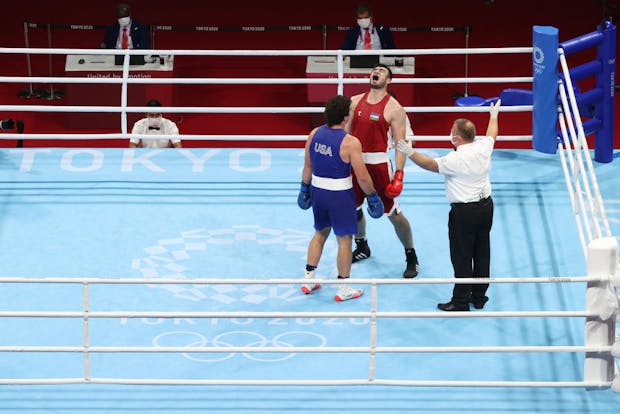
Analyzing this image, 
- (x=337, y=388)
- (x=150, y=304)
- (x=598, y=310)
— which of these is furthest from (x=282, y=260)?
(x=598, y=310)

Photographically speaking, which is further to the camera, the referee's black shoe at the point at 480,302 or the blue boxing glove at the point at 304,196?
the blue boxing glove at the point at 304,196

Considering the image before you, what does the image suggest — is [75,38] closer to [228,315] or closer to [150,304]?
[150,304]

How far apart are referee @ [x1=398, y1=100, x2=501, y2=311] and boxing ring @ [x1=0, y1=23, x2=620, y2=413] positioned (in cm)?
33

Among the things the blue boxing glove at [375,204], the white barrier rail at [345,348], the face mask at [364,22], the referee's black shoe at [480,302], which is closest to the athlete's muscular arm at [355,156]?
the blue boxing glove at [375,204]

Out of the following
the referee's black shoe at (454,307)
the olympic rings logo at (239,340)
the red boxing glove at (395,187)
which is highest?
the red boxing glove at (395,187)

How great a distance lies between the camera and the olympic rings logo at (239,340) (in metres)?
7.55

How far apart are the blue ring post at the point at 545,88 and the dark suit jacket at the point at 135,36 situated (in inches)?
194

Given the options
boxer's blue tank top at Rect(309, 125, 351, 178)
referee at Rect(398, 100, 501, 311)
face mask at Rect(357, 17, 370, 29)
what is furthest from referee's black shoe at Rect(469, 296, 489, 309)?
face mask at Rect(357, 17, 370, 29)

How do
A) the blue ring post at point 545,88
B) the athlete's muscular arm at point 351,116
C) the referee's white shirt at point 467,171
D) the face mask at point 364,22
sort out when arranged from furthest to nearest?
the face mask at point 364,22
the blue ring post at point 545,88
the athlete's muscular arm at point 351,116
the referee's white shirt at point 467,171

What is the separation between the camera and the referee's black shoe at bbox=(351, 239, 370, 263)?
886 centimetres

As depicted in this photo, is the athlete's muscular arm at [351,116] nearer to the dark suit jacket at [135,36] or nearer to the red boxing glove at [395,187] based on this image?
the red boxing glove at [395,187]

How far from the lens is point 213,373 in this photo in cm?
736

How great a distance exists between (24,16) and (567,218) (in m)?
8.80

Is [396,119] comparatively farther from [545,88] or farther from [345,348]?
[345,348]
